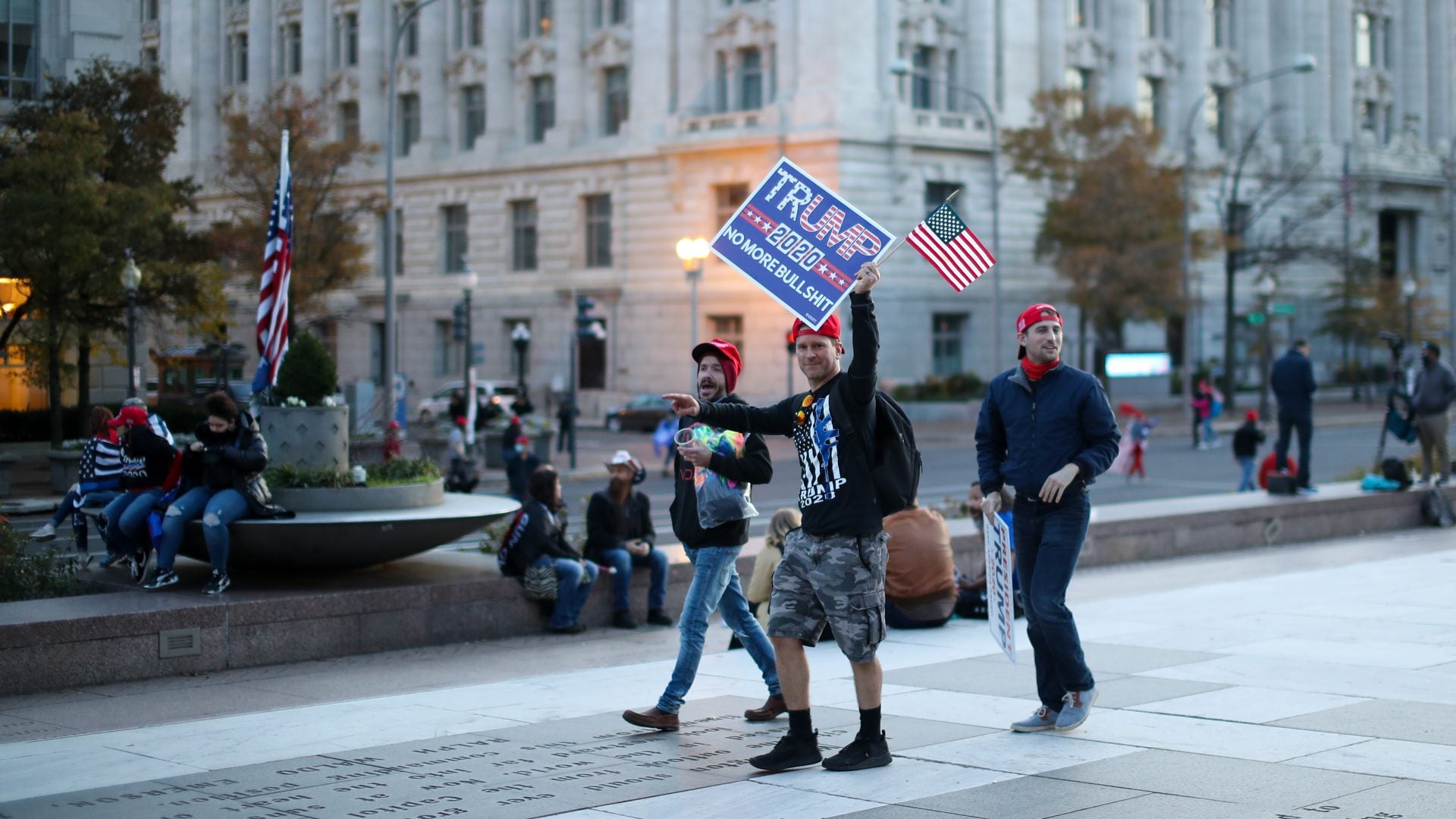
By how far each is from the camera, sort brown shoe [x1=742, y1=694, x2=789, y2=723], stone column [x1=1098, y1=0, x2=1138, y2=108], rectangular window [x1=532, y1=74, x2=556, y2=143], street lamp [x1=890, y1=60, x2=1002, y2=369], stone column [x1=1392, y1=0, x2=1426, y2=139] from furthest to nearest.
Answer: stone column [x1=1392, y1=0, x2=1426, y2=139]
stone column [x1=1098, y1=0, x2=1138, y2=108]
rectangular window [x1=532, y1=74, x2=556, y2=143]
street lamp [x1=890, y1=60, x2=1002, y2=369]
brown shoe [x1=742, y1=694, x2=789, y2=723]

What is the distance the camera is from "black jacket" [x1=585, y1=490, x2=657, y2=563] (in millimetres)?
12539

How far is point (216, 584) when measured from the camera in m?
11.2

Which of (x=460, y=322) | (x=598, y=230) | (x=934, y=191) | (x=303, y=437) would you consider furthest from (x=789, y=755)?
(x=598, y=230)

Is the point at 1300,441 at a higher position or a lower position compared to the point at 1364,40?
lower

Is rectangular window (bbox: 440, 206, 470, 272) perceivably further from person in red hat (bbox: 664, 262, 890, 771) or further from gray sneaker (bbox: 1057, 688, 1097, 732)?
person in red hat (bbox: 664, 262, 890, 771)

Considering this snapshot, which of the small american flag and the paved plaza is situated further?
the small american flag

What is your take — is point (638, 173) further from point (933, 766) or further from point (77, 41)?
point (933, 766)

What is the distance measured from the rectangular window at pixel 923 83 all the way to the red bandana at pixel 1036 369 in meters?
48.3

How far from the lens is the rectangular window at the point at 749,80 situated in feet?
181

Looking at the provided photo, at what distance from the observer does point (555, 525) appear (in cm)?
1227

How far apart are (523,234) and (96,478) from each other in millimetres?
47048

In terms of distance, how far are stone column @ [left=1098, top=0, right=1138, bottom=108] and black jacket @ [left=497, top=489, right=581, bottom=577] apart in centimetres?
5346

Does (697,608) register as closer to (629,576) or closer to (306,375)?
(629,576)

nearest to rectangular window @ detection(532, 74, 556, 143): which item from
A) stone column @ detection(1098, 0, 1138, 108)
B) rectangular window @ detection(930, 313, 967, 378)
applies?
rectangular window @ detection(930, 313, 967, 378)
